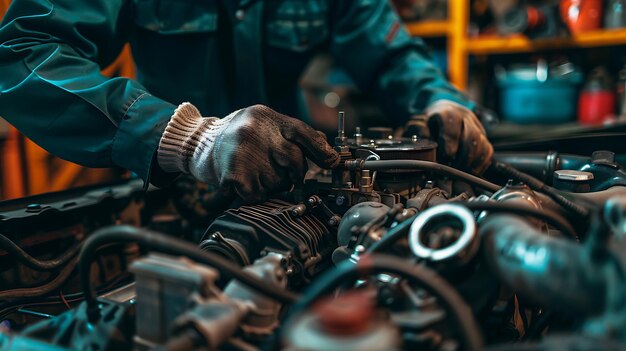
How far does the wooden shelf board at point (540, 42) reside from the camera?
8.20ft

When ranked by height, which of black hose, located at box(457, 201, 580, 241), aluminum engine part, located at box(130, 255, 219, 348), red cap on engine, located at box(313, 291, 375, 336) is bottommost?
aluminum engine part, located at box(130, 255, 219, 348)

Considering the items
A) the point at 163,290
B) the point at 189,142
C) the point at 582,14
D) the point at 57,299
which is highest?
the point at 582,14

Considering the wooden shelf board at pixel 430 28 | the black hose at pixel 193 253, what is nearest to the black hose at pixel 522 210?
the black hose at pixel 193 253

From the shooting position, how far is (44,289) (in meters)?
0.95

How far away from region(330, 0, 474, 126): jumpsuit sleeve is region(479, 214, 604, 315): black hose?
1.10 meters

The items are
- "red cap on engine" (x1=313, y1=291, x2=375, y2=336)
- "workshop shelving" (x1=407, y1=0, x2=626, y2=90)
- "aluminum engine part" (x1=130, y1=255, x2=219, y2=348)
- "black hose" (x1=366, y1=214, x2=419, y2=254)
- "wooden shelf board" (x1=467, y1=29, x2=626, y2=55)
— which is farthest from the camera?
"workshop shelving" (x1=407, y1=0, x2=626, y2=90)

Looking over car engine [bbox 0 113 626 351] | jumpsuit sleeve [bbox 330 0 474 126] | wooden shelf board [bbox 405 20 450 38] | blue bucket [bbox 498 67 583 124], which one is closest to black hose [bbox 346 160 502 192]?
car engine [bbox 0 113 626 351]

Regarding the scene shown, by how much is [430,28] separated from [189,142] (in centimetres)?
226

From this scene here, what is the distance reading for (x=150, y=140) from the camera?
982 mm

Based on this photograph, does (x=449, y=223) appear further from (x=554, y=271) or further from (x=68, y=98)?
(x=68, y=98)

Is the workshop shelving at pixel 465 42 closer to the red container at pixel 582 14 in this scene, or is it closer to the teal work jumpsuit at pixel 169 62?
the red container at pixel 582 14

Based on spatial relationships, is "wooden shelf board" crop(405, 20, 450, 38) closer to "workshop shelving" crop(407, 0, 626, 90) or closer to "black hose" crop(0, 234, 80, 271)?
"workshop shelving" crop(407, 0, 626, 90)

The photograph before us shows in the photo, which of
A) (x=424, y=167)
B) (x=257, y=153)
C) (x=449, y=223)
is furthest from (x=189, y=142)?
(x=449, y=223)

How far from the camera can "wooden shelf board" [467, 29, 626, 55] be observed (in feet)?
8.20
